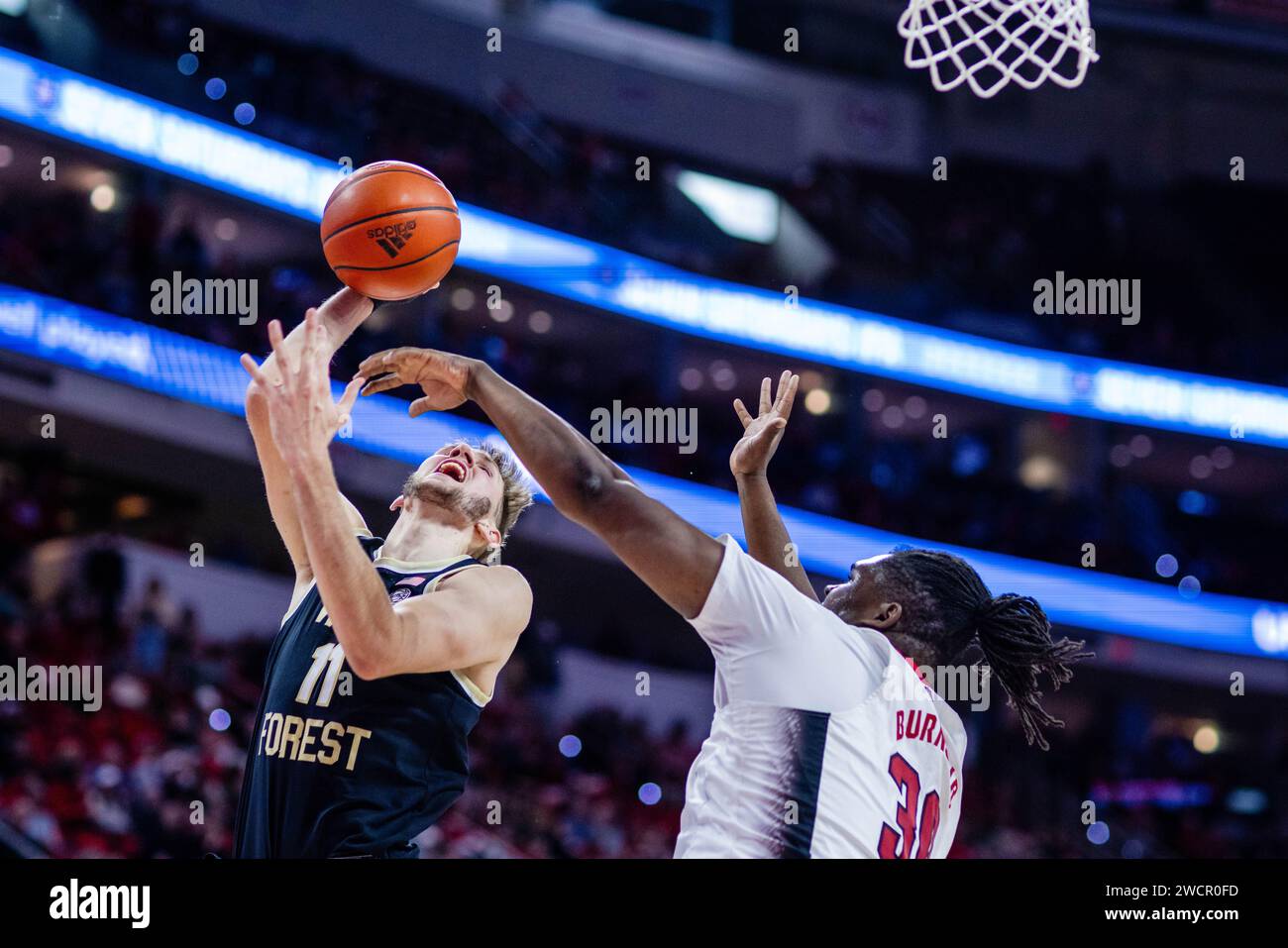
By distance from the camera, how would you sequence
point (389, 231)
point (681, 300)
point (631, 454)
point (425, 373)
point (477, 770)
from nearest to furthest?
point (425, 373)
point (389, 231)
point (477, 770)
point (631, 454)
point (681, 300)

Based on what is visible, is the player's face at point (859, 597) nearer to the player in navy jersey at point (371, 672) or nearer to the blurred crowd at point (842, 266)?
the player in navy jersey at point (371, 672)

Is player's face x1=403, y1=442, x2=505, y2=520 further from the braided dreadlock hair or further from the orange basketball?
the braided dreadlock hair

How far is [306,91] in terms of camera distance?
1398 cm

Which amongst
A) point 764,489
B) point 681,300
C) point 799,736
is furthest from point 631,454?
point 799,736

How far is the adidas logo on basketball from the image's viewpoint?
358 cm

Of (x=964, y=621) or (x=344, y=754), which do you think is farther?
(x=964, y=621)


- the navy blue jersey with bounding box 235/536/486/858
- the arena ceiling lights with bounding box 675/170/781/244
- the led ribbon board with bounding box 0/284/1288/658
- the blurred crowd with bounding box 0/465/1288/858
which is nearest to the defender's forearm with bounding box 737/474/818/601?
the navy blue jersey with bounding box 235/536/486/858

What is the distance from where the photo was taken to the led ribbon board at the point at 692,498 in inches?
434

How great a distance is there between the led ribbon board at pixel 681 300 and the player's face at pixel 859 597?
8.61m

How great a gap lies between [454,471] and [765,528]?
0.81 meters

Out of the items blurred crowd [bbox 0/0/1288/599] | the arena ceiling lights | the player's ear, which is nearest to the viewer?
the player's ear

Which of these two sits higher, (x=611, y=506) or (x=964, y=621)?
(x=611, y=506)

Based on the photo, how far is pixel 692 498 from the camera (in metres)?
13.8

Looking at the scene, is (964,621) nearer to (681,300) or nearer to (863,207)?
(681,300)
